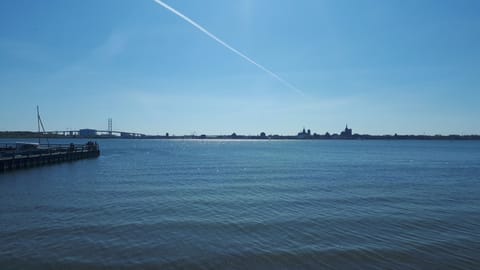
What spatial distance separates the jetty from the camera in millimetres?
32447

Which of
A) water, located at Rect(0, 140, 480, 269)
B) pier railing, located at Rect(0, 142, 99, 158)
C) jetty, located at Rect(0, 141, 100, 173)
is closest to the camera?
water, located at Rect(0, 140, 480, 269)

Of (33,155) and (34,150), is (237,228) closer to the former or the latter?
(33,155)

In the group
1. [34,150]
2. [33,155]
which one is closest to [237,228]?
[33,155]

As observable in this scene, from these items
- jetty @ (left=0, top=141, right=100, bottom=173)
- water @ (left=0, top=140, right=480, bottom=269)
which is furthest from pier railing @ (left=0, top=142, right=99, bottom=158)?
water @ (left=0, top=140, right=480, bottom=269)

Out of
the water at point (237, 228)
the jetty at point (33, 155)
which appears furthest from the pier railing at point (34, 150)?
the water at point (237, 228)

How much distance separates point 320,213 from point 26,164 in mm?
35729

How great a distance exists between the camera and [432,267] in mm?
8961

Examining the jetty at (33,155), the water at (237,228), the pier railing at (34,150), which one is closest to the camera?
the water at (237,228)

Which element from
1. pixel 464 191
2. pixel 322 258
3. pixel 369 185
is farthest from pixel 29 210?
pixel 464 191

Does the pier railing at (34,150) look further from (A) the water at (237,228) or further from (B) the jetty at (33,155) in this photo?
(A) the water at (237,228)

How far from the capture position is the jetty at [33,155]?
3245cm

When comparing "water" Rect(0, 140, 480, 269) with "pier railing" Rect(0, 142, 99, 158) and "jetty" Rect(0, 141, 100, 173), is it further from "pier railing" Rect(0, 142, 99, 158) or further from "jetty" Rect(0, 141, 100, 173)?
"pier railing" Rect(0, 142, 99, 158)

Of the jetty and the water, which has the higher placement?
the jetty

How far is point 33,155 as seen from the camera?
3781cm
